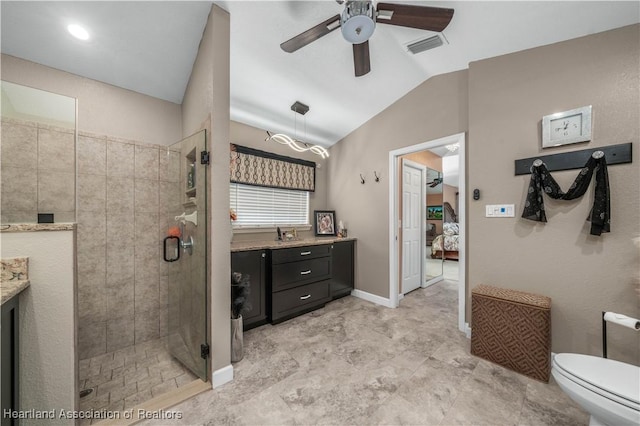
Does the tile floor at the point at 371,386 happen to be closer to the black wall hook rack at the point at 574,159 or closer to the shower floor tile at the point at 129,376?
the shower floor tile at the point at 129,376

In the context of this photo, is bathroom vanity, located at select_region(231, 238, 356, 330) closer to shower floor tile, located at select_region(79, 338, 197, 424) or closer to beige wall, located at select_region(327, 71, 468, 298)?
beige wall, located at select_region(327, 71, 468, 298)

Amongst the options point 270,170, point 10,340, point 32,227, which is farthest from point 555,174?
point 10,340

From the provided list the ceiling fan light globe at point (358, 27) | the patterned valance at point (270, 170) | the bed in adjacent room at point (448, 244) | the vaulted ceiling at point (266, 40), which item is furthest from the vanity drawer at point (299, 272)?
the bed in adjacent room at point (448, 244)

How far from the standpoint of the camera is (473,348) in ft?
6.91

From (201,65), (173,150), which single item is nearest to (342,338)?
(173,150)

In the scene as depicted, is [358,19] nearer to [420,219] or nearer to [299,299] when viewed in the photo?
[299,299]

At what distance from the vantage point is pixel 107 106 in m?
2.21

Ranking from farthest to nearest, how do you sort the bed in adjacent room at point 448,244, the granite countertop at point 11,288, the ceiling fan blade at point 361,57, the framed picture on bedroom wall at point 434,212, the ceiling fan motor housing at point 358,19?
1. the framed picture on bedroom wall at point 434,212
2. the bed in adjacent room at point 448,244
3. the ceiling fan blade at point 361,57
4. the ceiling fan motor housing at point 358,19
5. the granite countertop at point 11,288

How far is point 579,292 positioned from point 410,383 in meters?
1.56

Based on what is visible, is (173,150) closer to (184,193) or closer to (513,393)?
(184,193)

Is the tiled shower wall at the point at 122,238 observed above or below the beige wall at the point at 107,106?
below

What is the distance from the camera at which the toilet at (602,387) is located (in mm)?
1065

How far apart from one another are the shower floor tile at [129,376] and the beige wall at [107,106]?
208 cm

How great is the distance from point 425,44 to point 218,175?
2257mm
